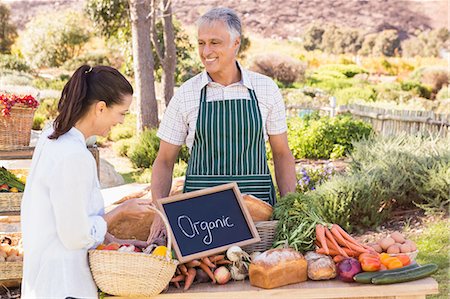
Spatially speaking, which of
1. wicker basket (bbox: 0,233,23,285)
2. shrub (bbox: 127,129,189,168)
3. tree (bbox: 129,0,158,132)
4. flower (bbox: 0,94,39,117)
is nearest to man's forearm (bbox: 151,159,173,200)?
flower (bbox: 0,94,39,117)

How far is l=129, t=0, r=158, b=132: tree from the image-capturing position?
12523mm

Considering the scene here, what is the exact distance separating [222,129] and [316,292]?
998 millimetres


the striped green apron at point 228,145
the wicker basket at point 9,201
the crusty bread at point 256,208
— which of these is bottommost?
the wicker basket at point 9,201

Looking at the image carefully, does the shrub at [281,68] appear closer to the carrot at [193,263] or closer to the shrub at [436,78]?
the shrub at [436,78]

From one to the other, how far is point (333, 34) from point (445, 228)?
4322cm

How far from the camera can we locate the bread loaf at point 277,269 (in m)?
2.90

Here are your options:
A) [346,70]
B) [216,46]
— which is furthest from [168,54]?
[346,70]

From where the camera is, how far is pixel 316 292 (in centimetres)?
291

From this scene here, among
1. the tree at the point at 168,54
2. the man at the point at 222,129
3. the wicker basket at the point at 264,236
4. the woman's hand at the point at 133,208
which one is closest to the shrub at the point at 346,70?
the tree at the point at 168,54

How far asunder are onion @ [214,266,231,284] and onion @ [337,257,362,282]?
453 millimetres

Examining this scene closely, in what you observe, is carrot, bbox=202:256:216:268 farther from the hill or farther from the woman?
the hill

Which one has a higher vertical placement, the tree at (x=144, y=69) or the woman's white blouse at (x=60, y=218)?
the tree at (x=144, y=69)

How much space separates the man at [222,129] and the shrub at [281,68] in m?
25.0

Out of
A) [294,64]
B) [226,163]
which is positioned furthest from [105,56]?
[226,163]
